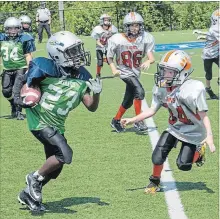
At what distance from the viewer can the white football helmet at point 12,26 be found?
12.2 m

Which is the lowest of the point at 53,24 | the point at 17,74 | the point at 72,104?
the point at 53,24

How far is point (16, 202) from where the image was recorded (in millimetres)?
7398

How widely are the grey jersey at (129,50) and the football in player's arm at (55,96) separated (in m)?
4.31

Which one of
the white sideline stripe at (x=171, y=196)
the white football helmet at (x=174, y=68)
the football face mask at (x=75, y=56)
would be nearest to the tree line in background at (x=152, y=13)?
the white sideline stripe at (x=171, y=196)

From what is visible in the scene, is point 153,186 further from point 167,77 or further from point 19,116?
point 19,116

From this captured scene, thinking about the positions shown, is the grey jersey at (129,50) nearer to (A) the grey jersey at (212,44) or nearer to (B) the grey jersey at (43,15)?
(A) the grey jersey at (212,44)

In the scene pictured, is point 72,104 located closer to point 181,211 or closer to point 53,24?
point 181,211

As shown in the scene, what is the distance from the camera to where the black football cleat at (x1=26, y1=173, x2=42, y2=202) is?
7.00 metres

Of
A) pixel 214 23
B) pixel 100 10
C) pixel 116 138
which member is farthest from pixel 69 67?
pixel 100 10

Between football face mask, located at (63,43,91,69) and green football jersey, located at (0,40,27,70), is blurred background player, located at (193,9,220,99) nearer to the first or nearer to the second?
green football jersey, located at (0,40,27,70)

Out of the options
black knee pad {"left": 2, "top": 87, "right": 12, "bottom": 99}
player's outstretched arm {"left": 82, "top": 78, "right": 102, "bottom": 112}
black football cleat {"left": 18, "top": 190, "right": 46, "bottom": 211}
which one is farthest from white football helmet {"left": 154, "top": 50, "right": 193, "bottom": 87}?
black knee pad {"left": 2, "top": 87, "right": 12, "bottom": 99}

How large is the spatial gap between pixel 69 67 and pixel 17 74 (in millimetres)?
5721

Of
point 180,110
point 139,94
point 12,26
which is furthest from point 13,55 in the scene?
point 180,110

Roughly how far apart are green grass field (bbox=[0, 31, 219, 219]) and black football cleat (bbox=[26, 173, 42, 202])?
18 cm
